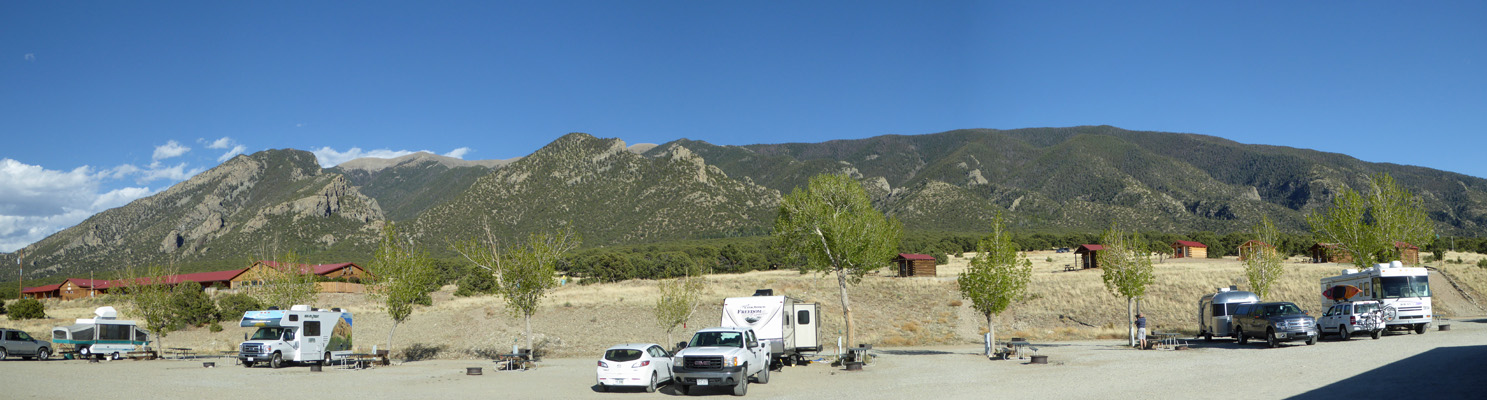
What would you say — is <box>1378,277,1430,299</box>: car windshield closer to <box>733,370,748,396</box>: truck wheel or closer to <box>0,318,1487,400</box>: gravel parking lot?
<box>0,318,1487,400</box>: gravel parking lot

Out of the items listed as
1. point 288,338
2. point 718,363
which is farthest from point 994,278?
point 288,338

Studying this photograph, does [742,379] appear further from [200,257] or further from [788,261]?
[200,257]

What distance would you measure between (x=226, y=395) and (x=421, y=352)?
59.5 feet

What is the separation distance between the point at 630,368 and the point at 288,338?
55.3 feet

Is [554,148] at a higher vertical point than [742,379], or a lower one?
higher

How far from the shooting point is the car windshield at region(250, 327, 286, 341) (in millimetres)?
29891

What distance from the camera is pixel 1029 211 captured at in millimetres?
A: 125500

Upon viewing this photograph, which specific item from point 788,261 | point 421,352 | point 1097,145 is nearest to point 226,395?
point 421,352

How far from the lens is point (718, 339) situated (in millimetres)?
21047

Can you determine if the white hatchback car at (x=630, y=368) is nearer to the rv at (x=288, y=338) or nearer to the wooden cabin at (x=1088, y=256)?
the rv at (x=288, y=338)

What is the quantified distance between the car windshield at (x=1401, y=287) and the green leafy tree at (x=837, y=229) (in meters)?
17.2

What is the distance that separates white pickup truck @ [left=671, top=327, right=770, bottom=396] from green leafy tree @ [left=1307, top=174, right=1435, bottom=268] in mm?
33383

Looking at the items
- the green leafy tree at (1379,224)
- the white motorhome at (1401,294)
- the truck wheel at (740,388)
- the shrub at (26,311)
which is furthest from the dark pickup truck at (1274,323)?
the shrub at (26,311)

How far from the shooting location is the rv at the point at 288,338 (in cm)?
2947
